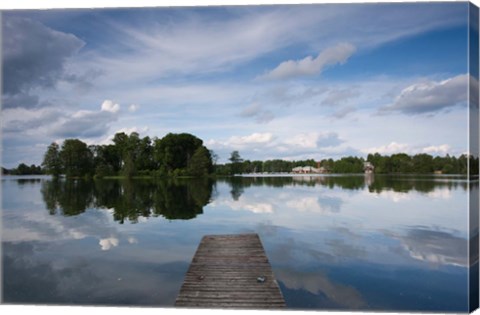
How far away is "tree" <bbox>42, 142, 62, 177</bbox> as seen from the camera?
6838mm

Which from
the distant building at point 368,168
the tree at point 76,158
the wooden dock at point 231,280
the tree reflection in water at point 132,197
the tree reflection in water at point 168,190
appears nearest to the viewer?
the wooden dock at point 231,280

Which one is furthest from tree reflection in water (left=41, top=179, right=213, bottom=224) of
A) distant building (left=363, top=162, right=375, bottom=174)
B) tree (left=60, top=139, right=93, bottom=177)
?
distant building (left=363, top=162, right=375, bottom=174)

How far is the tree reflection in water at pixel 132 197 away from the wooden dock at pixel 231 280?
2.01 metres

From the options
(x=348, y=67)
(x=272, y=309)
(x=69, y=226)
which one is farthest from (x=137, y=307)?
(x=348, y=67)

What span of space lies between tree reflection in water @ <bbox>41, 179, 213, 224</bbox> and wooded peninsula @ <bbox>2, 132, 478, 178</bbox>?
0.87 feet

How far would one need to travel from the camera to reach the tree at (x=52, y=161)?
22.4ft

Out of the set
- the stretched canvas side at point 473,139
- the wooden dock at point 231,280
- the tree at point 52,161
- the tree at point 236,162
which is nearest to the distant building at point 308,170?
the tree at point 236,162

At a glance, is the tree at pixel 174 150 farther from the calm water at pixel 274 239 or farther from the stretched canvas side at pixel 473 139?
the stretched canvas side at pixel 473 139

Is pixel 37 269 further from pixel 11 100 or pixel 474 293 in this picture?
pixel 474 293

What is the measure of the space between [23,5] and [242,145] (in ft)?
13.2

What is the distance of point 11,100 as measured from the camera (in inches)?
212

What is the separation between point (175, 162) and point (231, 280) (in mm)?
4844

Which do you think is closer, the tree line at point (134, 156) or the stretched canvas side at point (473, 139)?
the stretched canvas side at point (473, 139)

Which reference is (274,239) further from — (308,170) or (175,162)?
(175,162)
